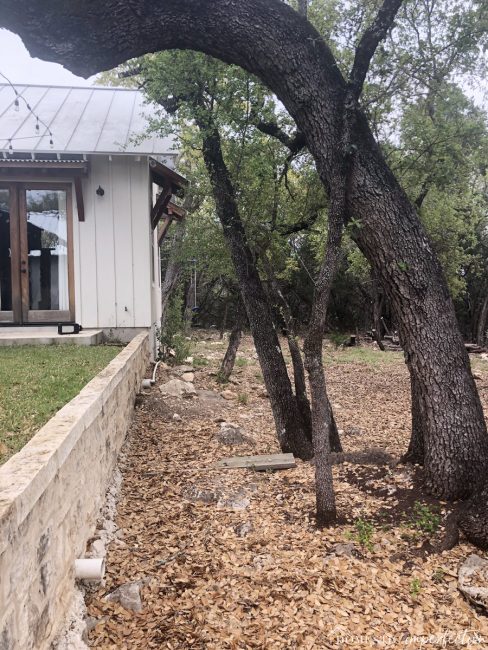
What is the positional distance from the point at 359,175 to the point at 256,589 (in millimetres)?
2834

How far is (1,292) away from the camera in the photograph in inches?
324

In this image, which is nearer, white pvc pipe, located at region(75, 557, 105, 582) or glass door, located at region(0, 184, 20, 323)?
white pvc pipe, located at region(75, 557, 105, 582)

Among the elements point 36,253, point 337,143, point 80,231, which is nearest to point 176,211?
point 80,231

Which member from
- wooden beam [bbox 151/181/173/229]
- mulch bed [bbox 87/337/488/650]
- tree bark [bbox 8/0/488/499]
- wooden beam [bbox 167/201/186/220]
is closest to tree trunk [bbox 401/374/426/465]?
mulch bed [bbox 87/337/488/650]

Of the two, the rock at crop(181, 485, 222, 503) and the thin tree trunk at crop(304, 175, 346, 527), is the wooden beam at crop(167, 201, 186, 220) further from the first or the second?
the thin tree trunk at crop(304, 175, 346, 527)

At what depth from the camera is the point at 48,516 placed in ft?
7.36

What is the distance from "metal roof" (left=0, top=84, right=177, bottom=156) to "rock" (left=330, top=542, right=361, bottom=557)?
540 cm

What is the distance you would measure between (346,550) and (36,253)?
6.90m

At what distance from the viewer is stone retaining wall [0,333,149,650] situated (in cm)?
177

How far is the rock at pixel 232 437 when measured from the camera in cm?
616

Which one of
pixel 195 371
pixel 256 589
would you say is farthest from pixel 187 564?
pixel 195 371

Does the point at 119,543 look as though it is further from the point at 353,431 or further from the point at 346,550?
the point at 353,431

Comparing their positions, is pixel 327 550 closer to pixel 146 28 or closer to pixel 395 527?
pixel 395 527

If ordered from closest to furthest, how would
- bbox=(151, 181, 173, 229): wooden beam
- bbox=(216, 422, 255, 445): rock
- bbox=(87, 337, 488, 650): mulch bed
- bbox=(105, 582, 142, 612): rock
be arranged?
bbox=(87, 337, 488, 650): mulch bed, bbox=(105, 582, 142, 612): rock, bbox=(216, 422, 255, 445): rock, bbox=(151, 181, 173, 229): wooden beam
